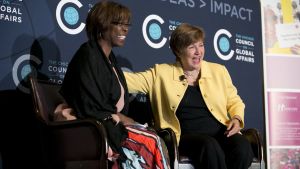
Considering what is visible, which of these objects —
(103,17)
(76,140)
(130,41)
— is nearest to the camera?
(76,140)

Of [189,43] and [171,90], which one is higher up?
[189,43]

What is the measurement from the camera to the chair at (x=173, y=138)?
317 cm

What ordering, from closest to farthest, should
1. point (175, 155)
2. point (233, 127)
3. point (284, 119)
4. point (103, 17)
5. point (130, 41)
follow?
point (103, 17)
point (175, 155)
point (233, 127)
point (130, 41)
point (284, 119)

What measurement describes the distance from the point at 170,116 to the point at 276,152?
1.84 m

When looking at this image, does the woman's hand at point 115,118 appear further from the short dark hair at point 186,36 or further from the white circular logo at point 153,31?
the white circular logo at point 153,31

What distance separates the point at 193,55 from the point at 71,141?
1.20m

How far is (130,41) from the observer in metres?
4.24

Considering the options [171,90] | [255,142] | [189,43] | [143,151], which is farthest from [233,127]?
[143,151]

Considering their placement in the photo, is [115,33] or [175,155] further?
[175,155]

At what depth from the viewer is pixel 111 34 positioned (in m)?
3.04

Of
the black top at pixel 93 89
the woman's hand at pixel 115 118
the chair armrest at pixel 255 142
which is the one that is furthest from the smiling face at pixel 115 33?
the chair armrest at pixel 255 142

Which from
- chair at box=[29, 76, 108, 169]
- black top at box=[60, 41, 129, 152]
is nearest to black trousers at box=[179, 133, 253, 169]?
black top at box=[60, 41, 129, 152]

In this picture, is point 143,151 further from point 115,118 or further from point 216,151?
point 216,151

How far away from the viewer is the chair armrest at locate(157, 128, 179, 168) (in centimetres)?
315
